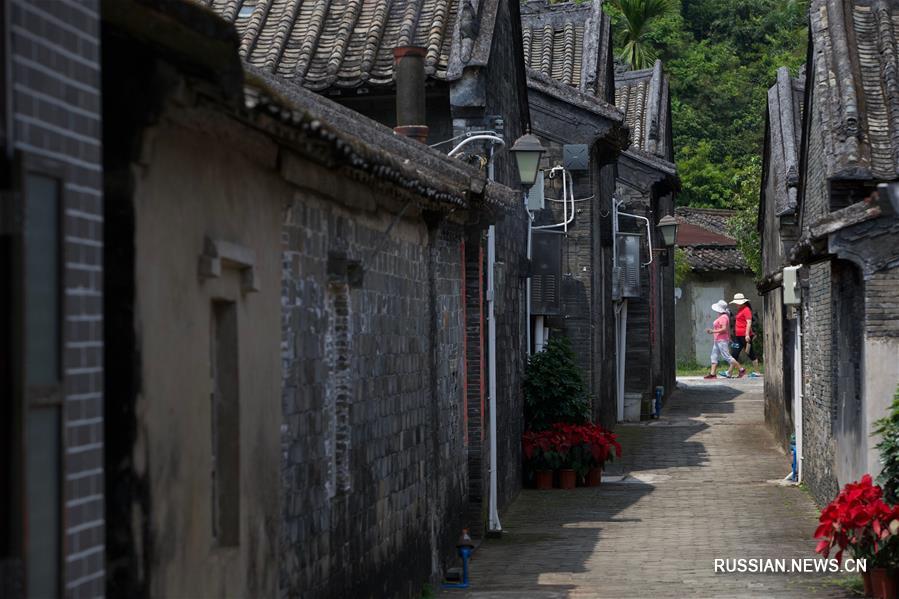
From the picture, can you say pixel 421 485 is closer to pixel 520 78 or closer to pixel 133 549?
pixel 133 549

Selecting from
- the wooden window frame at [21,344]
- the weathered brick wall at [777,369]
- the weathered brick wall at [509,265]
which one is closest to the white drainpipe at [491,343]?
the weathered brick wall at [509,265]

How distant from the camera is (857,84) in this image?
15812mm

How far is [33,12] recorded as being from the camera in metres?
4.36

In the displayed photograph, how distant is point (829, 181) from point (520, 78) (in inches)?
262

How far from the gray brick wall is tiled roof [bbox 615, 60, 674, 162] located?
29.8 metres

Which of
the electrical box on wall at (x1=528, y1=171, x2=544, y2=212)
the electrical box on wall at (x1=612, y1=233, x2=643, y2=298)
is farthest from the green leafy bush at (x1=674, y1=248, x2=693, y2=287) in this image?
the electrical box on wall at (x1=528, y1=171, x2=544, y2=212)

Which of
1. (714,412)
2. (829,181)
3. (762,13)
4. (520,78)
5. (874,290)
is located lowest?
(714,412)

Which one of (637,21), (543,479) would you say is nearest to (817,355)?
(543,479)

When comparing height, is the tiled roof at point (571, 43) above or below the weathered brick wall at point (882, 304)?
above

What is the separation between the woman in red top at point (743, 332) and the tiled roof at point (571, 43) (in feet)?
40.2

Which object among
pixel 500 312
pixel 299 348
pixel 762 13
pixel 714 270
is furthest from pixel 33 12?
pixel 762 13

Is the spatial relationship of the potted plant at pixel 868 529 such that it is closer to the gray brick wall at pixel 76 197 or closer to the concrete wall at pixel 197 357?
the concrete wall at pixel 197 357

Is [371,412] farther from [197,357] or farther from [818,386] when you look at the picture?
[818,386]

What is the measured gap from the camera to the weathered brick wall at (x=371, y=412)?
8.59 meters
